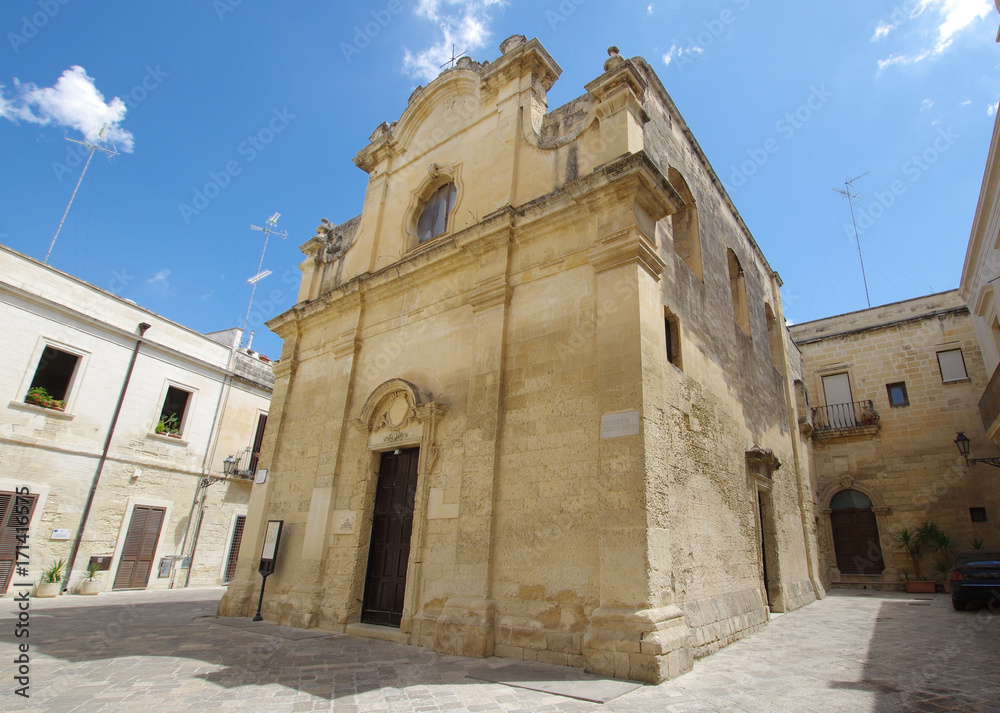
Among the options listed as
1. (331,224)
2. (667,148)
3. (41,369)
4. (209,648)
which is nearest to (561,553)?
(209,648)

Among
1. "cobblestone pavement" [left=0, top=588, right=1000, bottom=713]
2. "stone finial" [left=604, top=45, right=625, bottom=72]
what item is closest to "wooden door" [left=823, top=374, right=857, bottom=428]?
"cobblestone pavement" [left=0, top=588, right=1000, bottom=713]

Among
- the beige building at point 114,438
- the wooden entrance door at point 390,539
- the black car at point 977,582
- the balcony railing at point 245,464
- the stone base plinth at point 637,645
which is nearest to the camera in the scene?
the stone base plinth at point 637,645

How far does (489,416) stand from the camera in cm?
692

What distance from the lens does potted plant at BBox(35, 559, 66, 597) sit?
38.8 feet

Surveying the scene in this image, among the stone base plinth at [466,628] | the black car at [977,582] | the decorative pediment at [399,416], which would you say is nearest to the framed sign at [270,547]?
the decorative pediment at [399,416]

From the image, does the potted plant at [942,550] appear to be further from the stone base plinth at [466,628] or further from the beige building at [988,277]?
the stone base plinth at [466,628]

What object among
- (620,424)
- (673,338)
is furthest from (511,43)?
(620,424)

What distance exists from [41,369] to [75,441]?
2025mm

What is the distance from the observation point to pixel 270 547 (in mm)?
9086

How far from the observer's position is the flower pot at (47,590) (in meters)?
11.8

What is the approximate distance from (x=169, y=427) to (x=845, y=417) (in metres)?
20.7

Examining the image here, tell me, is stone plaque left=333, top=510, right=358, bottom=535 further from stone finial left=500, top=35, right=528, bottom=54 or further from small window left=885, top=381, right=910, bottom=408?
small window left=885, top=381, right=910, bottom=408

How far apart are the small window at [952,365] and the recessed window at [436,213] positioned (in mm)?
15409

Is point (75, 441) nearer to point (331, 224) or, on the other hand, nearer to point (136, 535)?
point (136, 535)
